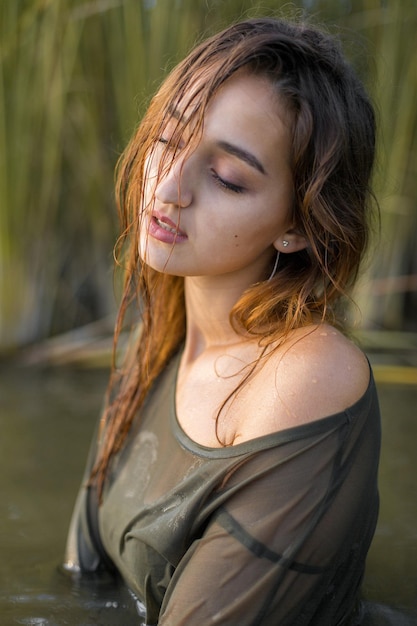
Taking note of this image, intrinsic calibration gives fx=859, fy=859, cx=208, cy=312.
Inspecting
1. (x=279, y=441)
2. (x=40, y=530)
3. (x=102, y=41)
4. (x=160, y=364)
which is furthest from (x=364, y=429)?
(x=102, y=41)

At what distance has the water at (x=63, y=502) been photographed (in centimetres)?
165

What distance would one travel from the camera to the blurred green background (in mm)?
2832

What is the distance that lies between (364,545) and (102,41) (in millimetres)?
2170

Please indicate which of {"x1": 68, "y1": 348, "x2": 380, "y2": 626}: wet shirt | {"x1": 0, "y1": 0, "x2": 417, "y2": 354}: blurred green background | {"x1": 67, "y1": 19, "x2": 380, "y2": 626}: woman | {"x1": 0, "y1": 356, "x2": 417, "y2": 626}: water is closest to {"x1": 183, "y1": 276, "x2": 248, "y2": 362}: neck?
{"x1": 67, "y1": 19, "x2": 380, "y2": 626}: woman

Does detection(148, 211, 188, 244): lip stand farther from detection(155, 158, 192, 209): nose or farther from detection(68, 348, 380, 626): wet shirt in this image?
detection(68, 348, 380, 626): wet shirt

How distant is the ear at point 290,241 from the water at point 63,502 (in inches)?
28.3

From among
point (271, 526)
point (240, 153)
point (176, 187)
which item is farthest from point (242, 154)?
point (271, 526)

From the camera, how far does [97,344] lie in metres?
3.08

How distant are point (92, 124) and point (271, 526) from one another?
6.95 ft

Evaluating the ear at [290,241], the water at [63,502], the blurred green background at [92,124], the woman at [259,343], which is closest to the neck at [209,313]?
the woman at [259,343]

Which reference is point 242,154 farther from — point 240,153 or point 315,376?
point 315,376

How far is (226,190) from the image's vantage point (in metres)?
1.37

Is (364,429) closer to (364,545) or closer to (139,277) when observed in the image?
(364,545)

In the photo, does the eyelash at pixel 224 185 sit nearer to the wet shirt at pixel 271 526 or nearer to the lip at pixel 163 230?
the lip at pixel 163 230
